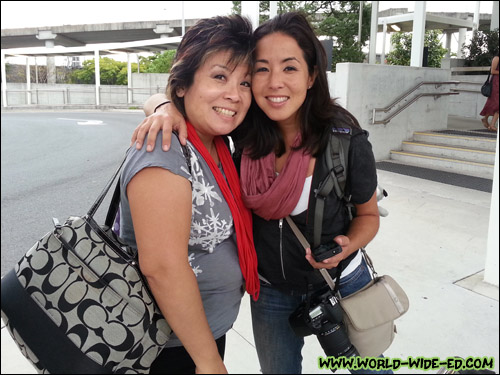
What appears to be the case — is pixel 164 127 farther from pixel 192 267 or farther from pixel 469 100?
pixel 469 100

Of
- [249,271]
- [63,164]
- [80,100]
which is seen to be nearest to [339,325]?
[249,271]

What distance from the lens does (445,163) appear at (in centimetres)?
677

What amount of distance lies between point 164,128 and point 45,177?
573 centimetres

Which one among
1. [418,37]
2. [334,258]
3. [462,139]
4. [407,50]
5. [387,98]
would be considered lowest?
[462,139]

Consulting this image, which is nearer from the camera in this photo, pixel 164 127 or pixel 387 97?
pixel 164 127

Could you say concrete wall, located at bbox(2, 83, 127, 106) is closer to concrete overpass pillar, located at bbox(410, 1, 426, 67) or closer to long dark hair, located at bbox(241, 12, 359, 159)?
concrete overpass pillar, located at bbox(410, 1, 426, 67)

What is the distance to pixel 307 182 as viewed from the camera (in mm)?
1342

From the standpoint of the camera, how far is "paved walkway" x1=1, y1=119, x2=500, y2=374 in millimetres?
2250

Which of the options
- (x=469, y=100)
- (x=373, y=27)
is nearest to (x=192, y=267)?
(x=373, y=27)

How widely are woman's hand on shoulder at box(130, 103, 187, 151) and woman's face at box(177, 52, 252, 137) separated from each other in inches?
2.4

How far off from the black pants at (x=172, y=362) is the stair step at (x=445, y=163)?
244 inches

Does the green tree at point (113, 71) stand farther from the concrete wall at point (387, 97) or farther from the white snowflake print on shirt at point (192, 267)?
the white snowflake print on shirt at point (192, 267)

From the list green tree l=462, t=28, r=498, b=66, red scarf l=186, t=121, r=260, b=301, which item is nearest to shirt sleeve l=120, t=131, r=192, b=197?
red scarf l=186, t=121, r=260, b=301

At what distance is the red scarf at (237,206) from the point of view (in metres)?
1.18
